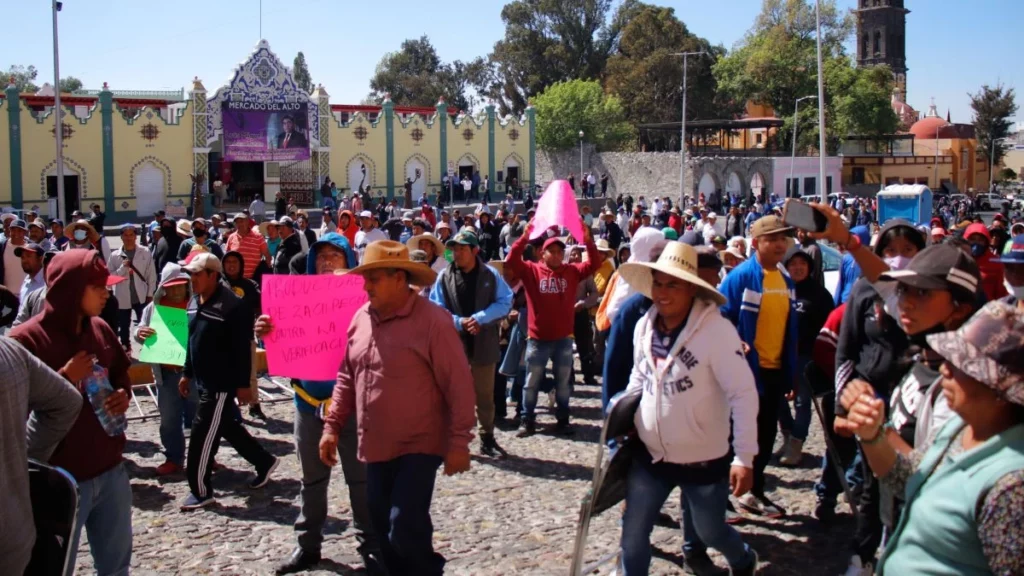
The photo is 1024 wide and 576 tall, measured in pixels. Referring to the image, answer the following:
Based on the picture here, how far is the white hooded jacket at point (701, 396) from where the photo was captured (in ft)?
13.2

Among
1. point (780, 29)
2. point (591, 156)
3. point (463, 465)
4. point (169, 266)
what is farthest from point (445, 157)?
point (463, 465)

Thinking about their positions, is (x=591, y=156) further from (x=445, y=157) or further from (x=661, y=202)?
(x=661, y=202)

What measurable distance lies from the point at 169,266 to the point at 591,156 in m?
55.5

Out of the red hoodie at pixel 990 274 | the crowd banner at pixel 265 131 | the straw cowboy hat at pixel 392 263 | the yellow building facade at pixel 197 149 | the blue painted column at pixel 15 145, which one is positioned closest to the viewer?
the straw cowboy hat at pixel 392 263

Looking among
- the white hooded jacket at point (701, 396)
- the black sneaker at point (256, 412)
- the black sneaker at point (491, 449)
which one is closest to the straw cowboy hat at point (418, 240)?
the black sneaker at point (491, 449)

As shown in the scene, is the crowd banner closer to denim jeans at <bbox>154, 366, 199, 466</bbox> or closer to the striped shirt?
the striped shirt

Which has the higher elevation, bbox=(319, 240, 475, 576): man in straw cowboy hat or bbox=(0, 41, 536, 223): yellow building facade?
bbox=(0, 41, 536, 223): yellow building facade

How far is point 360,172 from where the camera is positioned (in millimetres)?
45188

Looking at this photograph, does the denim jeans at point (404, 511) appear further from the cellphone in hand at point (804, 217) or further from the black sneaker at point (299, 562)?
the cellphone in hand at point (804, 217)

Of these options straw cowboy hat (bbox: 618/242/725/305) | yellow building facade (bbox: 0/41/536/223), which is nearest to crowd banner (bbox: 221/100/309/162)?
yellow building facade (bbox: 0/41/536/223)

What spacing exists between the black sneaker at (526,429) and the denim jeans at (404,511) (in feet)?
12.1

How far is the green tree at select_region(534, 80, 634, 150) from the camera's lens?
61750 millimetres

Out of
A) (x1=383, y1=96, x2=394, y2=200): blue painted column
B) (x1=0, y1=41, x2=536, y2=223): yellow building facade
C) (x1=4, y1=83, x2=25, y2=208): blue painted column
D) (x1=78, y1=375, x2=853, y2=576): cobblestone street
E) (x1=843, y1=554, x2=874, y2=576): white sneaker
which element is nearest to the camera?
(x1=843, y1=554, x2=874, y2=576): white sneaker

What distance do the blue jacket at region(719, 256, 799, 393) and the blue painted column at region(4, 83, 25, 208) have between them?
35075 millimetres
